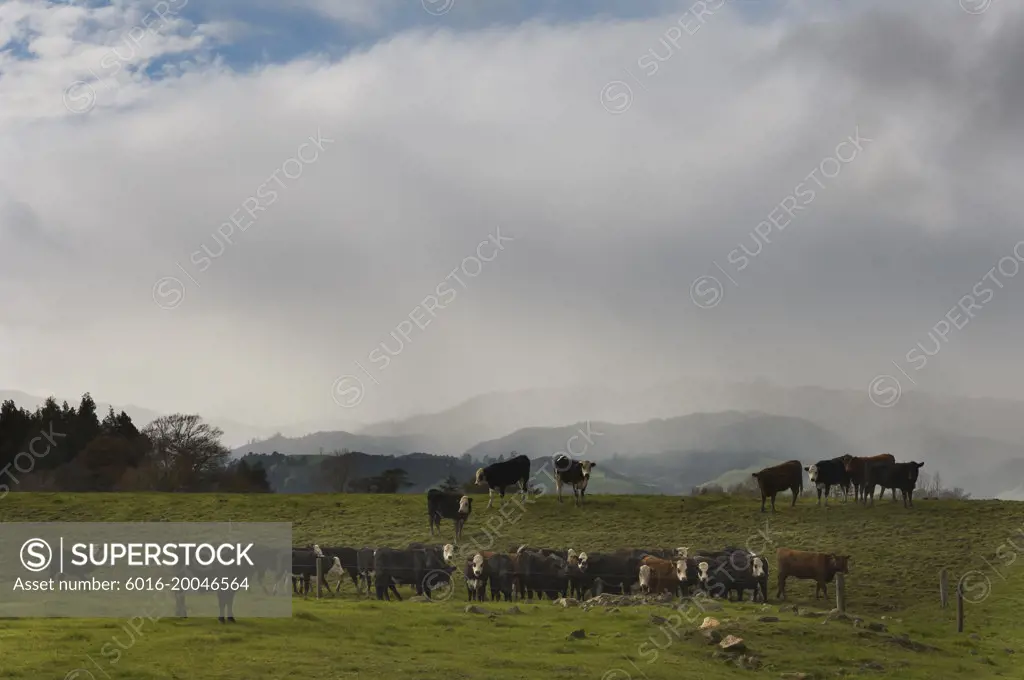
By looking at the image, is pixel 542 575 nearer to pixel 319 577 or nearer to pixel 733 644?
pixel 319 577

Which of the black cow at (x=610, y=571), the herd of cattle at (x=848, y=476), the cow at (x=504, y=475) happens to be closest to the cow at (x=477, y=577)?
the black cow at (x=610, y=571)

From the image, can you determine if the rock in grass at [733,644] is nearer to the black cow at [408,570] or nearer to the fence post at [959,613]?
the fence post at [959,613]

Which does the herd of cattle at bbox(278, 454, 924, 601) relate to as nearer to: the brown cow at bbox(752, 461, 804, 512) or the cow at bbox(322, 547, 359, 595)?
the cow at bbox(322, 547, 359, 595)

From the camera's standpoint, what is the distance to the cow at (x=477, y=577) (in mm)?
34781

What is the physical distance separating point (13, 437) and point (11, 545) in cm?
4404

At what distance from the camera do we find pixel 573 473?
5375 cm

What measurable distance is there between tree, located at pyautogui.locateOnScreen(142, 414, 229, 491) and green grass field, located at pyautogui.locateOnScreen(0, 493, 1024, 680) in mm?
34516

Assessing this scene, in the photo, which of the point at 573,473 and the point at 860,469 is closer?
the point at 860,469

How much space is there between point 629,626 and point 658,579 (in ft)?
21.5

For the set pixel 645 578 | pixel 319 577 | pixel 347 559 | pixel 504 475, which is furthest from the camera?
pixel 504 475

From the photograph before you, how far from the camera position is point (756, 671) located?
25.7 m

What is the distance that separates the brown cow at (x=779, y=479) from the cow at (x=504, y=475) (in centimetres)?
1163

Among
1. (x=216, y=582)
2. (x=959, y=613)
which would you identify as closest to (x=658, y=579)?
(x=959, y=613)

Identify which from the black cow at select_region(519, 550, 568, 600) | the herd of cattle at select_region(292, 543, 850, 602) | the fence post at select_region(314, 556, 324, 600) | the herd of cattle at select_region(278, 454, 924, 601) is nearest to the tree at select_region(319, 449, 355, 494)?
the herd of cattle at select_region(278, 454, 924, 601)
